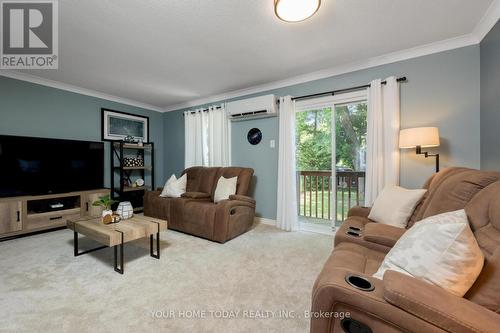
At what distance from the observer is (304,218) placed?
13.0 feet

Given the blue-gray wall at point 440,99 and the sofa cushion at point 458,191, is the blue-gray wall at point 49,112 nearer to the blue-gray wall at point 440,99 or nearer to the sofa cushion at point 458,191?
the blue-gray wall at point 440,99

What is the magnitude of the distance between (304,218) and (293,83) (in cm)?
229

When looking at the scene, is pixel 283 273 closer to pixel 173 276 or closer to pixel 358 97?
pixel 173 276

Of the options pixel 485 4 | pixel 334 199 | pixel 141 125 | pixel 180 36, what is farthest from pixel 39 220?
pixel 485 4

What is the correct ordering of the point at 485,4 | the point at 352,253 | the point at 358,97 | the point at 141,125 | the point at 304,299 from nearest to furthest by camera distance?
the point at 352,253 → the point at 304,299 → the point at 485,4 → the point at 358,97 → the point at 141,125

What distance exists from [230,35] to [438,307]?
249 cm

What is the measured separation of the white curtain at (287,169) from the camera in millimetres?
3389

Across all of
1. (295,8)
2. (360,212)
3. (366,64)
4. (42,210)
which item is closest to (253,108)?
(366,64)

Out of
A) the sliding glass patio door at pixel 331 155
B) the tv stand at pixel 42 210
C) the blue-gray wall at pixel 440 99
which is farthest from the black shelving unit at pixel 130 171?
the blue-gray wall at pixel 440 99

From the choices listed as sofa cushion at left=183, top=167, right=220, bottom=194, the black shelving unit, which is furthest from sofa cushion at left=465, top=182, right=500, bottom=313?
the black shelving unit

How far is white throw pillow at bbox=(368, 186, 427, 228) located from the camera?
1.88 meters

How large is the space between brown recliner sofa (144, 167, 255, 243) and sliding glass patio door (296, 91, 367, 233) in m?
0.95

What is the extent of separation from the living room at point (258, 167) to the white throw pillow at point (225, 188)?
35 mm

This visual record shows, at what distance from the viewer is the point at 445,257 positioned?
0.90 m
